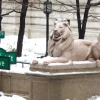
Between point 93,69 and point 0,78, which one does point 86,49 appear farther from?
point 0,78

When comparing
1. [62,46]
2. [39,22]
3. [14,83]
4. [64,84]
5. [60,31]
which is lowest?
[14,83]

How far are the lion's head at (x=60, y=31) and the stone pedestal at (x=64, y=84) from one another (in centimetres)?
75

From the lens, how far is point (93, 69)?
14.2 m

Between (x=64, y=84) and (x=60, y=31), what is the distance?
117 cm

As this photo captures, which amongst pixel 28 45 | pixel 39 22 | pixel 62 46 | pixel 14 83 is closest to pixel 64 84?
pixel 62 46

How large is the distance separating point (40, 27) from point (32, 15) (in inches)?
37.9

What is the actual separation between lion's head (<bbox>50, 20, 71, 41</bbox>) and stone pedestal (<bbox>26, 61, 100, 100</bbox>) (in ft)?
2.45

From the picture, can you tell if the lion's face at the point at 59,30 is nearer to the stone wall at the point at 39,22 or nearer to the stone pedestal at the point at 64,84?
the stone pedestal at the point at 64,84

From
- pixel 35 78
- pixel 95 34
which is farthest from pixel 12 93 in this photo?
pixel 95 34

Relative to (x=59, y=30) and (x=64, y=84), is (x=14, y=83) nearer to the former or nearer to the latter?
(x=64, y=84)

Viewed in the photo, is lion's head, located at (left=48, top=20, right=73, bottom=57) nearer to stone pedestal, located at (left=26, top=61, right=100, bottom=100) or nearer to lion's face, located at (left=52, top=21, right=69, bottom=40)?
lion's face, located at (left=52, top=21, right=69, bottom=40)

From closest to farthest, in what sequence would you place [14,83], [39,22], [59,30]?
[59,30] < [14,83] < [39,22]

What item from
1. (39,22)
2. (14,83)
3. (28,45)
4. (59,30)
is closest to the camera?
(59,30)

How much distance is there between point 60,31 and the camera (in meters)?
13.9
